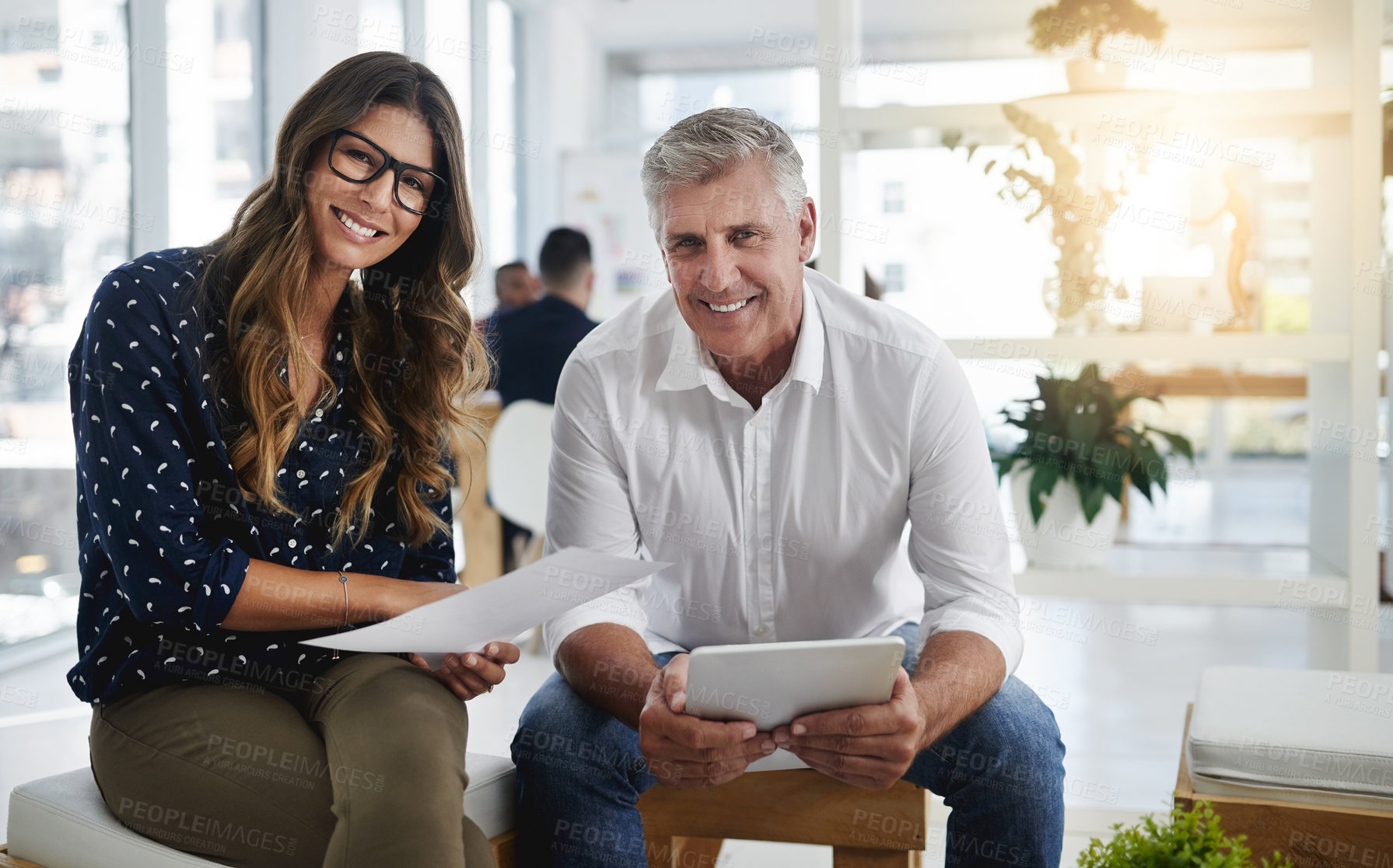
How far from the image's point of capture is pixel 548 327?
360cm

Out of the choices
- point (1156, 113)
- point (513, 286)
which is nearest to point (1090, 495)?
point (1156, 113)

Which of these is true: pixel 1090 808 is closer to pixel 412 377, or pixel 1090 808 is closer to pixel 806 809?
pixel 806 809

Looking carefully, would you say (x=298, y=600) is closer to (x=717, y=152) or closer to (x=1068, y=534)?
(x=717, y=152)

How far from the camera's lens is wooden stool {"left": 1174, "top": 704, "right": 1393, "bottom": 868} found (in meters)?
1.30

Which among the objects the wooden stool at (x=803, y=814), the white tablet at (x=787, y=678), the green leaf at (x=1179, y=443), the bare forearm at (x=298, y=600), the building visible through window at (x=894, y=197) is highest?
the building visible through window at (x=894, y=197)

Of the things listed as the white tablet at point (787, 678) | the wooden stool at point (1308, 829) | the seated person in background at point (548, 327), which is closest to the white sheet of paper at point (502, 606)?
the white tablet at point (787, 678)

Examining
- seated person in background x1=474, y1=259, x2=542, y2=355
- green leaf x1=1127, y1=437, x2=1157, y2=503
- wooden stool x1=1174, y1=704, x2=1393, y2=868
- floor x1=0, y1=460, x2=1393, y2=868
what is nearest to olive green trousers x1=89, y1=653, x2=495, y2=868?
wooden stool x1=1174, y1=704, x2=1393, y2=868

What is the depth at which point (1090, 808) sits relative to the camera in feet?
6.93

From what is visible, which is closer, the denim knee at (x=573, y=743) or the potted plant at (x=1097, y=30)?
the denim knee at (x=573, y=743)

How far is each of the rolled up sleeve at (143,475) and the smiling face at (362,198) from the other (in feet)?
0.75

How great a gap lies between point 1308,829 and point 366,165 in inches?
53.4

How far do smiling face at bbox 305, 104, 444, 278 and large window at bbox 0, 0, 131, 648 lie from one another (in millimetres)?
2331

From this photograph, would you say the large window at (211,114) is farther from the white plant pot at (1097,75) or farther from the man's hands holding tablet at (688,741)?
the man's hands holding tablet at (688,741)

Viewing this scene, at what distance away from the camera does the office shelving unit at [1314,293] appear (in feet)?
6.92
